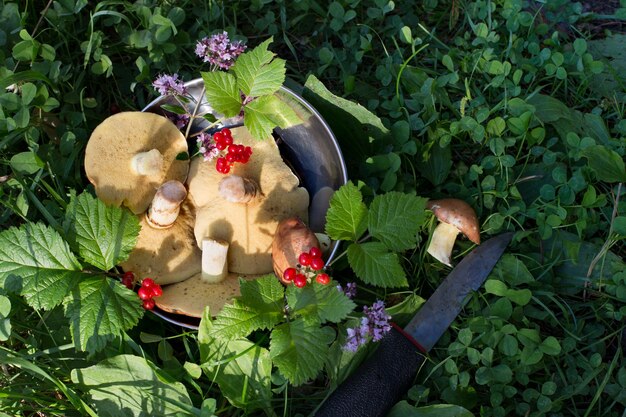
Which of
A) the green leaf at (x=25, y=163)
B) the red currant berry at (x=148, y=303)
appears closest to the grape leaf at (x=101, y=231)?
the red currant berry at (x=148, y=303)

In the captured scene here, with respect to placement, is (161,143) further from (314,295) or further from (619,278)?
(619,278)

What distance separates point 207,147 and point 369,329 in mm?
876

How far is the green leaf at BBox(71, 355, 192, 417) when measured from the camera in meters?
2.25

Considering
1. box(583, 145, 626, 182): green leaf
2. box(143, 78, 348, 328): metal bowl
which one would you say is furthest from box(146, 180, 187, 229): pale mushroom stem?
box(583, 145, 626, 182): green leaf

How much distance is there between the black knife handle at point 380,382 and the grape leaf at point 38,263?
98cm

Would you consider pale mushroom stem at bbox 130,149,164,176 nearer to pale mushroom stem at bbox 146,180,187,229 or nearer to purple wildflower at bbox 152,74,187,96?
pale mushroom stem at bbox 146,180,187,229

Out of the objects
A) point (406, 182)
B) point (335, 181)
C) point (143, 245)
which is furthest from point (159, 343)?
point (406, 182)

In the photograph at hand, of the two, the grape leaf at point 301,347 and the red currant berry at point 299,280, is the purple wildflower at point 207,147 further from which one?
the grape leaf at point 301,347

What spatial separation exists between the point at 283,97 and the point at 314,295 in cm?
77

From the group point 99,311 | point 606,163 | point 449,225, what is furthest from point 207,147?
point 606,163

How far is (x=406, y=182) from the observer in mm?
2656

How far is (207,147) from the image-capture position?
239 cm

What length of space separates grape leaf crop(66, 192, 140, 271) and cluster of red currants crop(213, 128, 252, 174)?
0.35 metres

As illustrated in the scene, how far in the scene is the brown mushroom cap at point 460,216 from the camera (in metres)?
2.41
